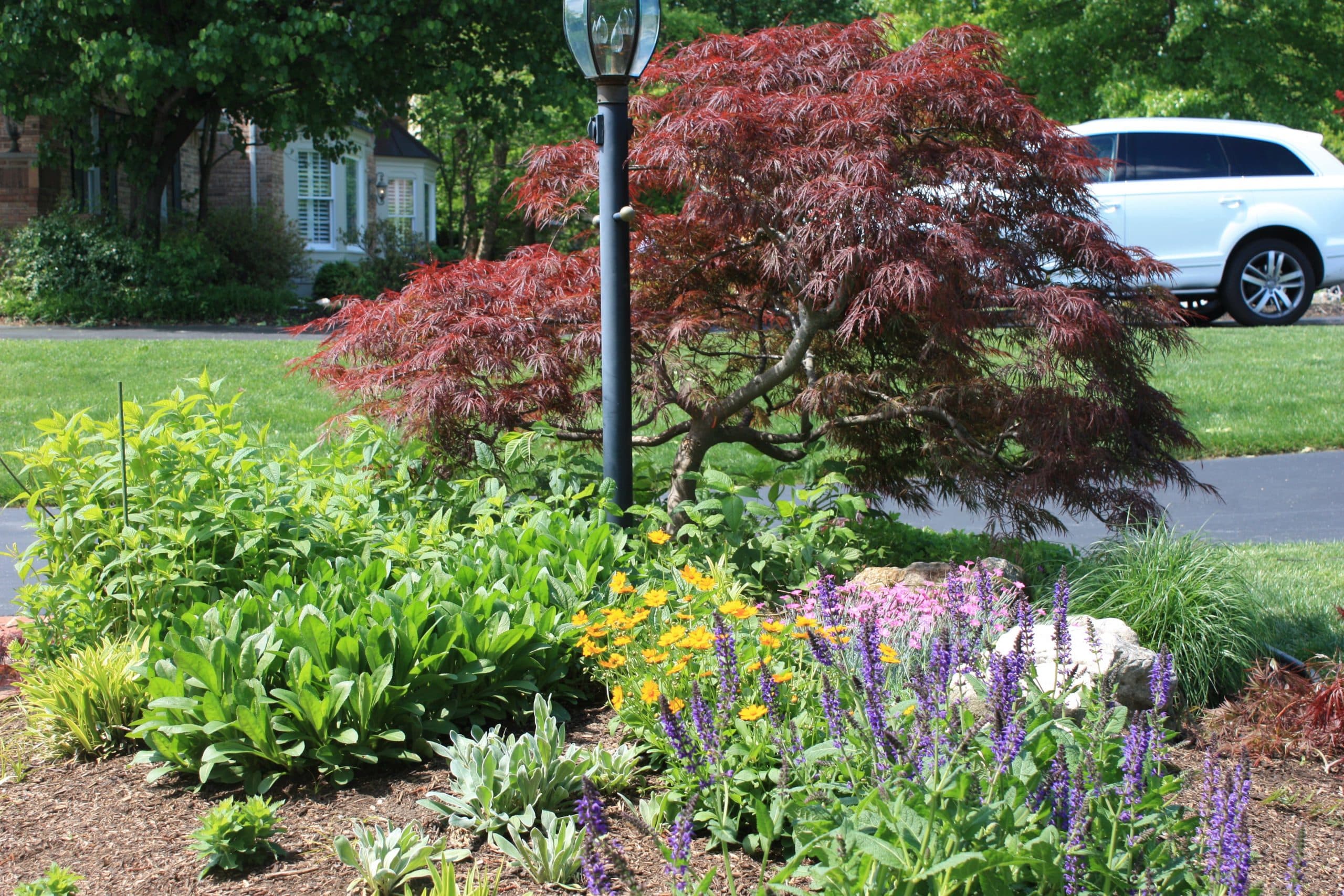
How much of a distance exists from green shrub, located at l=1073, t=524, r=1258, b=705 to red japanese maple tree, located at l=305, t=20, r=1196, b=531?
0.35 m

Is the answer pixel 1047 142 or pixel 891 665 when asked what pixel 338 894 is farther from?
pixel 1047 142

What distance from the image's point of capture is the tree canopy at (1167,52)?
18375 mm

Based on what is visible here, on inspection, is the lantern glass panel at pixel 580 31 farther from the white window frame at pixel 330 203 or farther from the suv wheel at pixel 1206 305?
the white window frame at pixel 330 203

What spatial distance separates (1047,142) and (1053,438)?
3.95 ft

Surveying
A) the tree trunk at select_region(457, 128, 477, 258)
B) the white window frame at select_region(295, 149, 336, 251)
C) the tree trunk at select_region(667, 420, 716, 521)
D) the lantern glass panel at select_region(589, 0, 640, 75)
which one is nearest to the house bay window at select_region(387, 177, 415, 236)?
the tree trunk at select_region(457, 128, 477, 258)

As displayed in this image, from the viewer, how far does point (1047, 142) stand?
4.46m

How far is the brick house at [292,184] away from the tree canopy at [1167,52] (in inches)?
444

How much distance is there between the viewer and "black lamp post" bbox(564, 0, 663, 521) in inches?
169

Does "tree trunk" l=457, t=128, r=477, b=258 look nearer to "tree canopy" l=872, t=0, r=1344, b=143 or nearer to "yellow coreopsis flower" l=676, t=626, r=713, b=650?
"tree canopy" l=872, t=0, r=1344, b=143

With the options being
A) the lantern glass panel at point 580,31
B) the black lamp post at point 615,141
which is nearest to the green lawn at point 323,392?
the black lamp post at point 615,141

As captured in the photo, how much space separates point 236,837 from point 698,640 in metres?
1.20

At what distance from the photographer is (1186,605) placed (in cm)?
393

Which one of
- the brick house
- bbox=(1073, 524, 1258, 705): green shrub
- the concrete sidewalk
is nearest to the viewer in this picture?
bbox=(1073, 524, 1258, 705): green shrub

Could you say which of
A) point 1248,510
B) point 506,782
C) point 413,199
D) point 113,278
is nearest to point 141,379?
point 113,278
